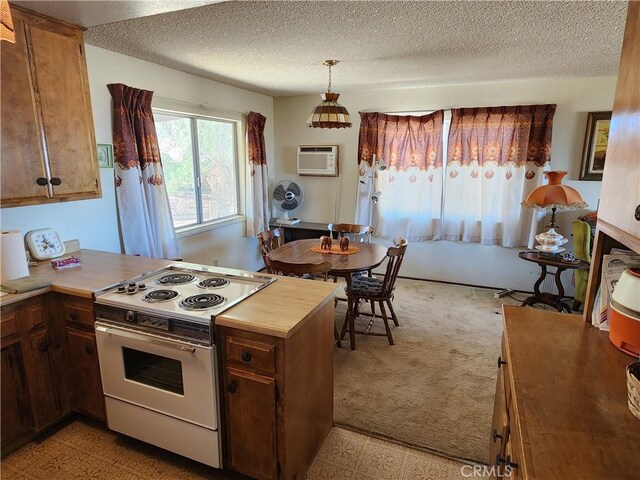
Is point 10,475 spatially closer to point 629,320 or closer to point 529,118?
point 629,320

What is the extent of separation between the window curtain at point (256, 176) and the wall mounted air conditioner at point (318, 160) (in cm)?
51

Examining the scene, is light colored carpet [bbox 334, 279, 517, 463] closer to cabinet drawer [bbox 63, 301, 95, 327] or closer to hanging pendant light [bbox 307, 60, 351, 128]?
cabinet drawer [bbox 63, 301, 95, 327]

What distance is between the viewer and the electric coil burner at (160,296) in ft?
5.69

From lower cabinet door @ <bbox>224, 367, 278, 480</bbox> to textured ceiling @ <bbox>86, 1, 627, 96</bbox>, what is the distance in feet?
6.10

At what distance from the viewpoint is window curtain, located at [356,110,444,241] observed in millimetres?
4348

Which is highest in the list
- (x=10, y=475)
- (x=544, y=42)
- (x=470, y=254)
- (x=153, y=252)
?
(x=544, y=42)

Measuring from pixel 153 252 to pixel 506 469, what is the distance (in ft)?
9.53

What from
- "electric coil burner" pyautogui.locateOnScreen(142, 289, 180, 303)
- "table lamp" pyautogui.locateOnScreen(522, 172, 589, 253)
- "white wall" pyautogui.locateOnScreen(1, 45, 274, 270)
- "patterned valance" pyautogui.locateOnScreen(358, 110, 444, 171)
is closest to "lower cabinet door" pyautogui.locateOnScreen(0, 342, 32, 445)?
"electric coil burner" pyautogui.locateOnScreen(142, 289, 180, 303)

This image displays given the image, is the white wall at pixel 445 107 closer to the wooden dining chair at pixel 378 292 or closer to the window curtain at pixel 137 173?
the wooden dining chair at pixel 378 292

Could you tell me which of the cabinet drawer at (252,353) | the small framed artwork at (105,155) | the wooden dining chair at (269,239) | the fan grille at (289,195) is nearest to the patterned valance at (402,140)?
the fan grille at (289,195)

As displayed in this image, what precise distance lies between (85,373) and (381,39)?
2.68 metres

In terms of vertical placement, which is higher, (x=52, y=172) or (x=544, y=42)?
(x=544, y=42)

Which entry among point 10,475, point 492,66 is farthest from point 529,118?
point 10,475

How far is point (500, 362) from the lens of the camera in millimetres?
1499
